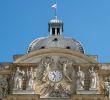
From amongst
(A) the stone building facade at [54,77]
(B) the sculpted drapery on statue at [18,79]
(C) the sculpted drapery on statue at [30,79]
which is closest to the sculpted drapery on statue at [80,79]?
(A) the stone building facade at [54,77]

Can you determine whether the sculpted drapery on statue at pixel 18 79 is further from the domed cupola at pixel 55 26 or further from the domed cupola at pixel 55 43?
the domed cupola at pixel 55 26

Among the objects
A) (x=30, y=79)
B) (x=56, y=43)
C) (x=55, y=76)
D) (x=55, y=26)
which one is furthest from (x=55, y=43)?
(x=30, y=79)

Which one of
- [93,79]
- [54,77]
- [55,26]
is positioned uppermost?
[55,26]

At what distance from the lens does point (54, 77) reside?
2717cm

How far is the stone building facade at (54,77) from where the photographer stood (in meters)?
26.5

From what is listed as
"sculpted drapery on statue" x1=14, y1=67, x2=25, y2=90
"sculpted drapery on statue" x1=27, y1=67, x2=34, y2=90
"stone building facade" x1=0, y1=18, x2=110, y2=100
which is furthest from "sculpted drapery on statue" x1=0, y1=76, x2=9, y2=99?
"sculpted drapery on statue" x1=27, y1=67, x2=34, y2=90

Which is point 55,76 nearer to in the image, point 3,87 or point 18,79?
point 18,79

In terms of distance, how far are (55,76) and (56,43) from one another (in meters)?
4.47

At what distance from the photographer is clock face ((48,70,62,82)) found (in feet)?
89.2

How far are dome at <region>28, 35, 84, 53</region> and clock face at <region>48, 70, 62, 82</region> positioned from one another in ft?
13.0

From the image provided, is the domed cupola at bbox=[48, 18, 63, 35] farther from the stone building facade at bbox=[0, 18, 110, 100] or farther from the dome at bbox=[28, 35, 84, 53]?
the stone building facade at bbox=[0, 18, 110, 100]

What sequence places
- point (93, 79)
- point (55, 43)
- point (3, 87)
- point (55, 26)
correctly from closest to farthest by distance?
point (93, 79)
point (3, 87)
point (55, 43)
point (55, 26)

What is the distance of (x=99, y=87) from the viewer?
27.1m

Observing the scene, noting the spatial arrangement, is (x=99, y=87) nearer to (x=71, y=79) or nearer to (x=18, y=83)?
(x=71, y=79)
